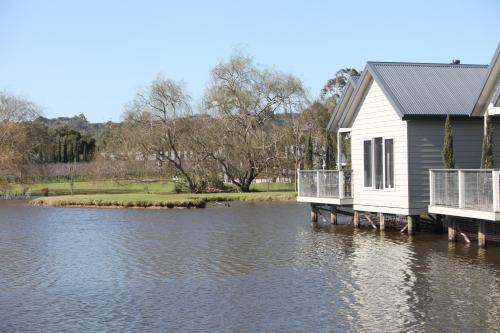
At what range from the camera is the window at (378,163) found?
2400cm

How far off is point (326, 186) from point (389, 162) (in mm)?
3813

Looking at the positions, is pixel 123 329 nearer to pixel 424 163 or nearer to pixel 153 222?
pixel 424 163

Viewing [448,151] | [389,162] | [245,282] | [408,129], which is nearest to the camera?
[245,282]

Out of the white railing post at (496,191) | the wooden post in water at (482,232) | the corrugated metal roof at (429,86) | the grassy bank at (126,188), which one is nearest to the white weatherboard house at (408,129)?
the corrugated metal roof at (429,86)

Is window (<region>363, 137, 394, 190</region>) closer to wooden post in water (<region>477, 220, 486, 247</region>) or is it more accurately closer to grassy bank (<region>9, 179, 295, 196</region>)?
wooden post in water (<region>477, 220, 486, 247</region>)

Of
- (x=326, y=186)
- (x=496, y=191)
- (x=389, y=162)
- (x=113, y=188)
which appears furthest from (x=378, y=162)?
(x=113, y=188)

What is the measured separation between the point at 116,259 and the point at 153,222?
37.7 feet

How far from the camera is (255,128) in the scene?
5406 cm

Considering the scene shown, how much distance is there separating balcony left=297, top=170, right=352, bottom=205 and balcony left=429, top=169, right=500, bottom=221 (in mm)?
5773

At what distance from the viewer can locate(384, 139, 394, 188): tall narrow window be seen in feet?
78.3

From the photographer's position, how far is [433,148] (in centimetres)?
2309

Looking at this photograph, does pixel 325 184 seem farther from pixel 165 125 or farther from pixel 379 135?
pixel 165 125

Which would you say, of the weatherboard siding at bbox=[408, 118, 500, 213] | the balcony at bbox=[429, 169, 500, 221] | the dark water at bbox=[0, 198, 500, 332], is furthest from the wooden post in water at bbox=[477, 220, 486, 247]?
the weatherboard siding at bbox=[408, 118, 500, 213]

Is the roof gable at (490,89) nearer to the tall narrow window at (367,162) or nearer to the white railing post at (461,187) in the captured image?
the white railing post at (461,187)
